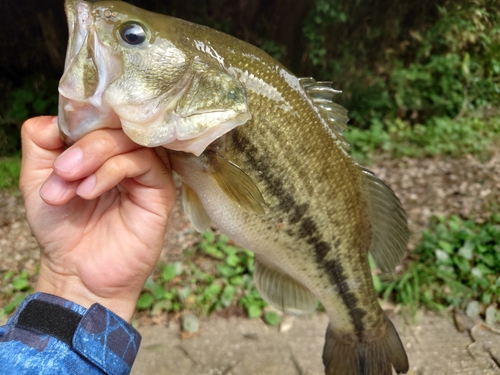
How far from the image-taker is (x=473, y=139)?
241 inches

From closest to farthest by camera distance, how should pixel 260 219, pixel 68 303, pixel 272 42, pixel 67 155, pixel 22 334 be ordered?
pixel 67 155, pixel 22 334, pixel 68 303, pixel 260 219, pixel 272 42

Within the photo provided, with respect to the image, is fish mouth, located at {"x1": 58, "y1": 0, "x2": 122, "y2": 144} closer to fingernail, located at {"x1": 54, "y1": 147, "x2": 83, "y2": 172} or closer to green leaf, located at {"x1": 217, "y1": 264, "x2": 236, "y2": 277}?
fingernail, located at {"x1": 54, "y1": 147, "x2": 83, "y2": 172}

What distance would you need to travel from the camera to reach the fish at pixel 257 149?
1.11 m

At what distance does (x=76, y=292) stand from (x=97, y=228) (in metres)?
0.25

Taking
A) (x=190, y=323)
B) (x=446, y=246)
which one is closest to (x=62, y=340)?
(x=190, y=323)

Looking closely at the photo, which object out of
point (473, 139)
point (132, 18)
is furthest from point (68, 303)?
point (473, 139)

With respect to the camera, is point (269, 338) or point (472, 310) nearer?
point (269, 338)

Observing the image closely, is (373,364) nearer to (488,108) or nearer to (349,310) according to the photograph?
(349,310)

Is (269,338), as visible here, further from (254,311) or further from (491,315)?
(491,315)

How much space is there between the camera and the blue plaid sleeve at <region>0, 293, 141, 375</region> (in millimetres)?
1157

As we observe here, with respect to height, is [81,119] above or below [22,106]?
above

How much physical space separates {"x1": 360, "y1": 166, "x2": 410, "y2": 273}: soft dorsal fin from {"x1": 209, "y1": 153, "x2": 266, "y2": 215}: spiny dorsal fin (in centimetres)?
54

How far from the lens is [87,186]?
116 centimetres

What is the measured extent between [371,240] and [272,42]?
459 cm
